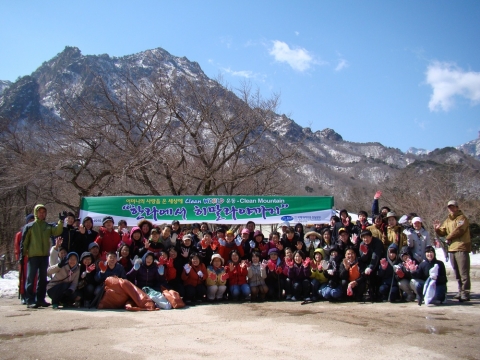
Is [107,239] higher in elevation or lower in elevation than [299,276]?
higher

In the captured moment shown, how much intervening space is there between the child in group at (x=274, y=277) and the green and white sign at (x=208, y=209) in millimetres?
1600

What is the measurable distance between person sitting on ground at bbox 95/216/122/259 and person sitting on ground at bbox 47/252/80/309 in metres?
0.86

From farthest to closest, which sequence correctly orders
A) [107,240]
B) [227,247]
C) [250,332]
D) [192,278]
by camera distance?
[227,247]
[107,240]
[192,278]
[250,332]

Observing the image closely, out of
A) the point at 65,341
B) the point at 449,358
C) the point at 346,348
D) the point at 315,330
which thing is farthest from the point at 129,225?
the point at 449,358

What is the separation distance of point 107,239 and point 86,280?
102cm

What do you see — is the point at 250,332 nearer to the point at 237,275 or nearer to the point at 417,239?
the point at 237,275

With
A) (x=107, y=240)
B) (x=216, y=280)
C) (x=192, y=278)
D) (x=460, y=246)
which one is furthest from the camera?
(x=107, y=240)

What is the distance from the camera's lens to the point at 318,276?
8.18m

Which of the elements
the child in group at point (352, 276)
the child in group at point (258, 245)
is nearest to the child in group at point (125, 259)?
the child in group at point (258, 245)

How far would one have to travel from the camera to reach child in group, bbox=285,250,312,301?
8109 millimetres

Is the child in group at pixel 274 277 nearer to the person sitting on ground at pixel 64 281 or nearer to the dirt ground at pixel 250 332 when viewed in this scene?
the dirt ground at pixel 250 332

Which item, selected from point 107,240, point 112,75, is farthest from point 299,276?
point 112,75

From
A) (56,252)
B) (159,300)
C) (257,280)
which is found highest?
(56,252)

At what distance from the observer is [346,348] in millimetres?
4617
